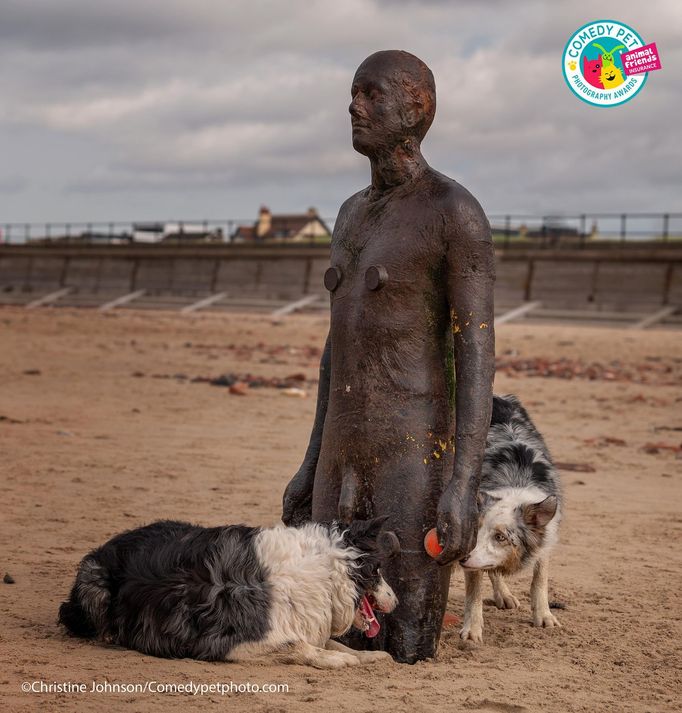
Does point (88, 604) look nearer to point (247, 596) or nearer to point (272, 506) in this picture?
point (247, 596)

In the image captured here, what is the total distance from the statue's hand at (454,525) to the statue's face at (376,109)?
1.80 metres

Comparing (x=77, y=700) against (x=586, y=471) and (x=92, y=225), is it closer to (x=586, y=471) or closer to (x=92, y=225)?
(x=586, y=471)

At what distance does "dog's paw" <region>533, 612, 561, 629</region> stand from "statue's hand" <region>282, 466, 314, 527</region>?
1629 mm

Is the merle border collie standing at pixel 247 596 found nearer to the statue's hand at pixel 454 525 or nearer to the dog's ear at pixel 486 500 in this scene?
the statue's hand at pixel 454 525

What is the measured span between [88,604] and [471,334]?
7.81 feet

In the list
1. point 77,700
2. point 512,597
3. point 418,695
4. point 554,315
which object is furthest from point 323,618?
point 554,315

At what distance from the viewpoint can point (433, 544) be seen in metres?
A: 5.52

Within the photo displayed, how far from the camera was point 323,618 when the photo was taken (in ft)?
18.2

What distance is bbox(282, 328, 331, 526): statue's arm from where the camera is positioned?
6289 millimetres

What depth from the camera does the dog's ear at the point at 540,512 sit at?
653 cm

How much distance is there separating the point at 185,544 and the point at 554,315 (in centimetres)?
3061

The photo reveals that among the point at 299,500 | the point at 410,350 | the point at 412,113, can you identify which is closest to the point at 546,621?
the point at 299,500
